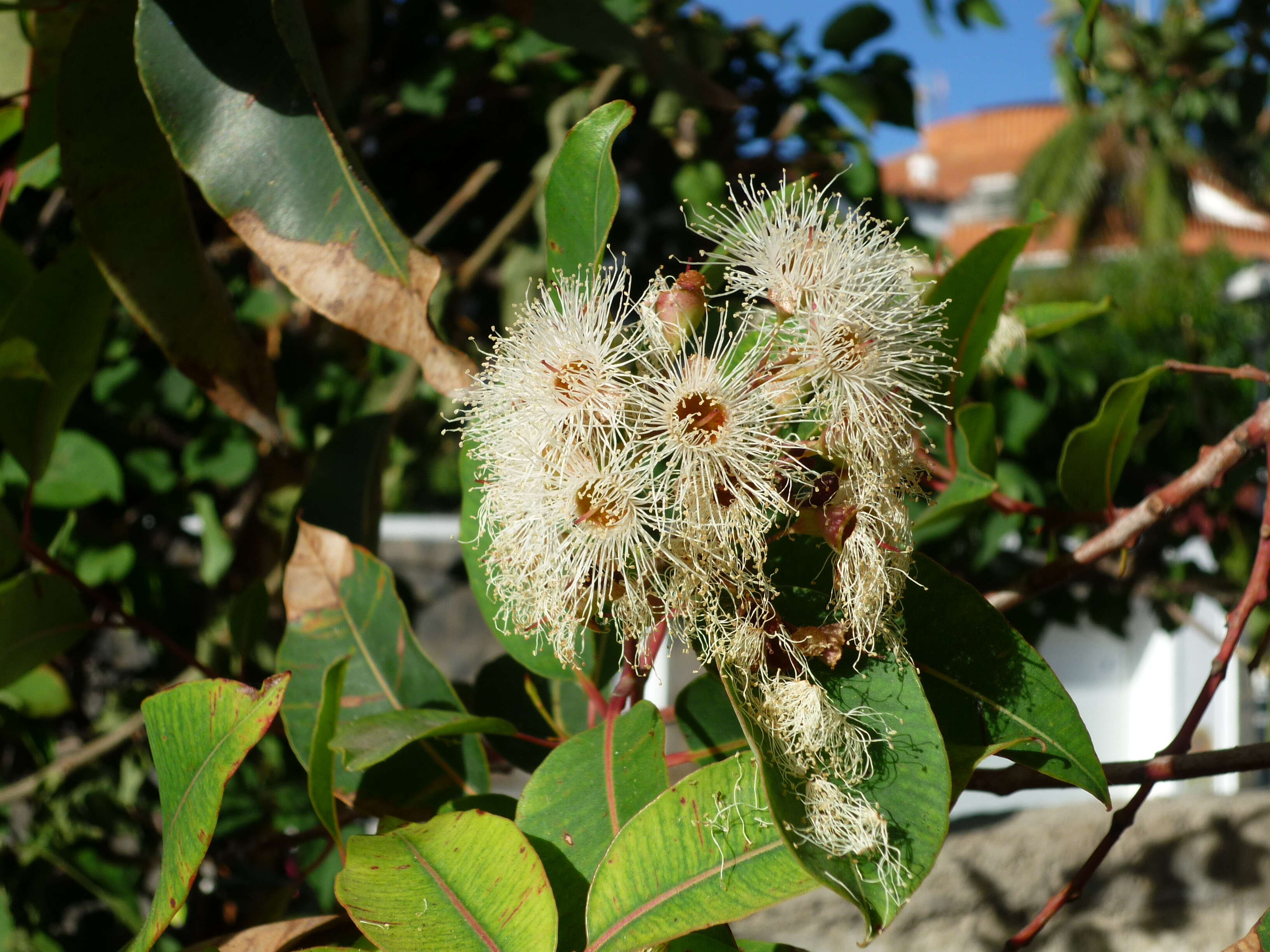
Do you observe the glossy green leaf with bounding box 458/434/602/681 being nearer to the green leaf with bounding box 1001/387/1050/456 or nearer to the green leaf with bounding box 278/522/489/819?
the green leaf with bounding box 278/522/489/819

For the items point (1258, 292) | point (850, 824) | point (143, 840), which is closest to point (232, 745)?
point (850, 824)

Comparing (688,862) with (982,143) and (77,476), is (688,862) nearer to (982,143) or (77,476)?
(77,476)

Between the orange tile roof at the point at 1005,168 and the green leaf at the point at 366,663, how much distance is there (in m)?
14.6

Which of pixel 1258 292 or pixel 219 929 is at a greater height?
pixel 1258 292

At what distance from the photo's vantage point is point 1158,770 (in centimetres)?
64

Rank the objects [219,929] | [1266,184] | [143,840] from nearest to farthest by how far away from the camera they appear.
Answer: [219,929]
[143,840]
[1266,184]

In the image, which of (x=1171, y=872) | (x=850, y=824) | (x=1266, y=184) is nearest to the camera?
(x=850, y=824)

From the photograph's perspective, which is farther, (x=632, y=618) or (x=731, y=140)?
(x=731, y=140)

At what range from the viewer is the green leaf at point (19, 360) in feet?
2.78

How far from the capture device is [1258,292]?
2268mm

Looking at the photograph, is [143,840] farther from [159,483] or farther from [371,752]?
[371,752]

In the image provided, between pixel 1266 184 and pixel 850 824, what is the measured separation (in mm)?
17992

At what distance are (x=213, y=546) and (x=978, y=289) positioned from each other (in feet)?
3.62

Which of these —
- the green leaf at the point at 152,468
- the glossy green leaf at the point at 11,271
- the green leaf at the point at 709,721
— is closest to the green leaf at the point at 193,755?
the green leaf at the point at 709,721
